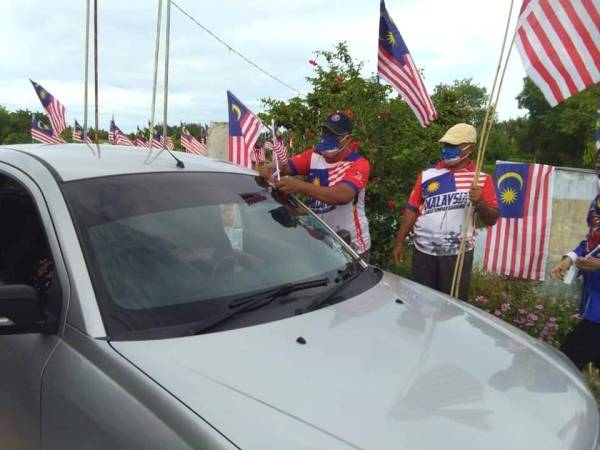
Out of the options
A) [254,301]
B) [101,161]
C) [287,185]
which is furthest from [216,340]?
[287,185]

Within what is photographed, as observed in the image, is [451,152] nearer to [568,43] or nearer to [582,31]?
[568,43]

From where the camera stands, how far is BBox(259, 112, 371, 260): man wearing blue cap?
12.4 feet

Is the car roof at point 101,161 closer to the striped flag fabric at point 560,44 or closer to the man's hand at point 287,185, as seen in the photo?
the man's hand at point 287,185

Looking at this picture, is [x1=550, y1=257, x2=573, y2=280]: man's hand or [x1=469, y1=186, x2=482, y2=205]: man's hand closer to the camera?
[x1=550, y1=257, x2=573, y2=280]: man's hand

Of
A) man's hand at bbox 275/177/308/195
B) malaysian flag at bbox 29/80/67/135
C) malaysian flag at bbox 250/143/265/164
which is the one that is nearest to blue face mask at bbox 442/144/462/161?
man's hand at bbox 275/177/308/195

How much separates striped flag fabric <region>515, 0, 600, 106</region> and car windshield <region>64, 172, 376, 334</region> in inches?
73.7

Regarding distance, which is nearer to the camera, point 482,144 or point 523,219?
point 482,144

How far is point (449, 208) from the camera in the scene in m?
3.89

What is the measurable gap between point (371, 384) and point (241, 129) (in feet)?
17.1

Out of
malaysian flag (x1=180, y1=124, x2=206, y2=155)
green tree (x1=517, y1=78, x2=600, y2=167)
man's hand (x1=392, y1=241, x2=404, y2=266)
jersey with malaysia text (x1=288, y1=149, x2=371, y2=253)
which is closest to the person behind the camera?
jersey with malaysia text (x1=288, y1=149, x2=371, y2=253)

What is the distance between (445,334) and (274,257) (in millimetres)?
843

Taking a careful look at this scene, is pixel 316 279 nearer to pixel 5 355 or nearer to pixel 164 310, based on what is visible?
pixel 164 310

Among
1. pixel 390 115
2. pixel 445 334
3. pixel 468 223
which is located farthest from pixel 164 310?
pixel 390 115

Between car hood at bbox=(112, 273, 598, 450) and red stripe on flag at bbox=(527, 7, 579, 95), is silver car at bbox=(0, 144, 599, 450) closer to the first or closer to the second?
car hood at bbox=(112, 273, 598, 450)
